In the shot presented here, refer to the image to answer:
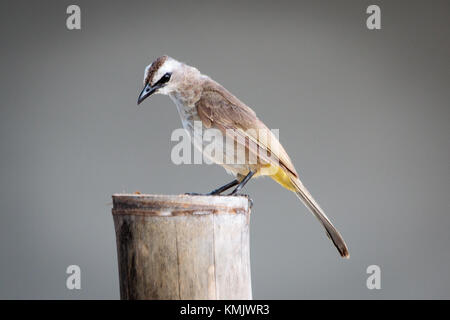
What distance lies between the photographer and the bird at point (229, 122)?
2629 millimetres

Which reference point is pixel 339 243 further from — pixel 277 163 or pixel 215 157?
pixel 215 157

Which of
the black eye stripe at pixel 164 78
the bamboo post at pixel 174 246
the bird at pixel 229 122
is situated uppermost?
the black eye stripe at pixel 164 78

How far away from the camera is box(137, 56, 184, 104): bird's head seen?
2.58 meters

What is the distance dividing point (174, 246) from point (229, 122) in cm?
98

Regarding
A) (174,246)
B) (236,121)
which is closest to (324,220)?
(236,121)

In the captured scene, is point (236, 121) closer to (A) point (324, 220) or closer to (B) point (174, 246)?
(A) point (324, 220)

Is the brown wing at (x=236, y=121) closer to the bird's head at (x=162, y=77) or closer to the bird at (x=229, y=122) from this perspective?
the bird at (x=229, y=122)

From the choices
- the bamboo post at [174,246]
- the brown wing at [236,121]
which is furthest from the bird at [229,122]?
the bamboo post at [174,246]

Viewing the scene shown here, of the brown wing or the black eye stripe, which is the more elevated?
the black eye stripe

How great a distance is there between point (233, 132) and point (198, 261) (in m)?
0.93

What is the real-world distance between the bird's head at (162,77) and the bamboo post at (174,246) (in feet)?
2.60

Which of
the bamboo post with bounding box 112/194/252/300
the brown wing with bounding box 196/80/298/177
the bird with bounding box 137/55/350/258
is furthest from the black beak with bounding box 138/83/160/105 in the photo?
the bamboo post with bounding box 112/194/252/300

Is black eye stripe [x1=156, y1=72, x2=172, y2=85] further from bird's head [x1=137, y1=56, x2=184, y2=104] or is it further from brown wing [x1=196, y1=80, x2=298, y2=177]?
brown wing [x1=196, y1=80, x2=298, y2=177]

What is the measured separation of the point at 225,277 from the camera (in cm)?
198
